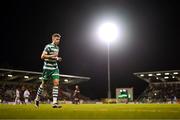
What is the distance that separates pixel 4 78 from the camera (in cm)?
5569

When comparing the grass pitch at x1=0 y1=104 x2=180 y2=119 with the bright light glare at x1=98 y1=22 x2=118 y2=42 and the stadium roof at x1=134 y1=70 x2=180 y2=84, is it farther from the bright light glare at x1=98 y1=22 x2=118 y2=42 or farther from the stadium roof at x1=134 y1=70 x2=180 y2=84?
the stadium roof at x1=134 y1=70 x2=180 y2=84

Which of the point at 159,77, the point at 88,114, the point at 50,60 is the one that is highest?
the point at 159,77

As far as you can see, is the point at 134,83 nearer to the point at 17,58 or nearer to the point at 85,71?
the point at 85,71

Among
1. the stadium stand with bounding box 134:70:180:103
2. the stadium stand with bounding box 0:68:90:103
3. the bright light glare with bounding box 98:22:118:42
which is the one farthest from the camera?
the stadium stand with bounding box 134:70:180:103

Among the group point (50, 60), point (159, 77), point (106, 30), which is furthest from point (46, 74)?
point (159, 77)

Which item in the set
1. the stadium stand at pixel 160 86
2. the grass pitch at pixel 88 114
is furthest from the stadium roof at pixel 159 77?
the grass pitch at pixel 88 114

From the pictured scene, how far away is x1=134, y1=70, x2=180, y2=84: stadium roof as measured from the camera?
206 feet

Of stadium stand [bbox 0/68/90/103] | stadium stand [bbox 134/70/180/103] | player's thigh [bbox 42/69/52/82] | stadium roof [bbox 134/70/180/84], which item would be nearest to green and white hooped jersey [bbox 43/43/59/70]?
player's thigh [bbox 42/69/52/82]

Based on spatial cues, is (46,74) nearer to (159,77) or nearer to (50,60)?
(50,60)

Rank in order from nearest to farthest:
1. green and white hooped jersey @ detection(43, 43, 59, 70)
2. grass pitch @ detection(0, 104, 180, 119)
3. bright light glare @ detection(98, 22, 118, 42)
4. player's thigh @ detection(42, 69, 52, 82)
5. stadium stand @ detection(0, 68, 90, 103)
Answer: grass pitch @ detection(0, 104, 180, 119), green and white hooped jersey @ detection(43, 43, 59, 70), player's thigh @ detection(42, 69, 52, 82), stadium stand @ detection(0, 68, 90, 103), bright light glare @ detection(98, 22, 118, 42)

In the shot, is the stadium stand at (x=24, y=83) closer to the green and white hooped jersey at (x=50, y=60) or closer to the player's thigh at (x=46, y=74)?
the player's thigh at (x=46, y=74)

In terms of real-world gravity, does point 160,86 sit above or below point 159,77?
below

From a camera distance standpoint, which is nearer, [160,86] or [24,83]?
[24,83]

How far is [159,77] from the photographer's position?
217 ft
